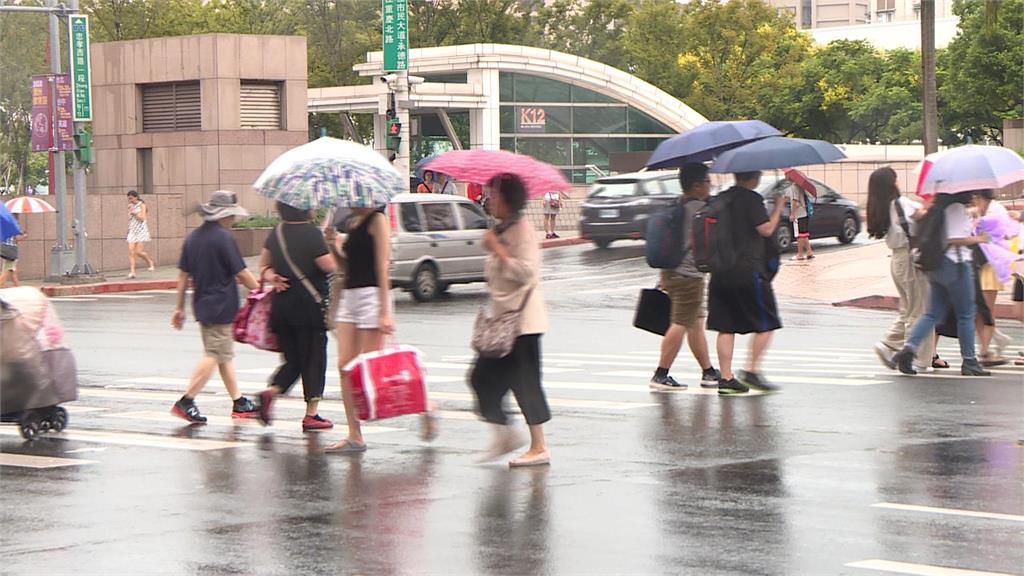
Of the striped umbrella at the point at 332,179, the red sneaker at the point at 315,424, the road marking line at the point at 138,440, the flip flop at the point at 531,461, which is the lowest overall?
the road marking line at the point at 138,440

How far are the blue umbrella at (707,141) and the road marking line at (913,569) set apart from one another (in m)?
6.63

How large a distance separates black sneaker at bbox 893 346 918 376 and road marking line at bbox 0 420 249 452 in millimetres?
6197

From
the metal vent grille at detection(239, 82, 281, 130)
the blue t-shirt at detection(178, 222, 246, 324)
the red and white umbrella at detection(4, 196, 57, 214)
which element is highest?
the metal vent grille at detection(239, 82, 281, 130)

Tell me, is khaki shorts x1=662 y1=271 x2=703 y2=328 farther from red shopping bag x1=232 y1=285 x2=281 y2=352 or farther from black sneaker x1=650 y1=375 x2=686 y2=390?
red shopping bag x1=232 y1=285 x2=281 y2=352

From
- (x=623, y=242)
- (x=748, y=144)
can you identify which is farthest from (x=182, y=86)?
(x=748, y=144)

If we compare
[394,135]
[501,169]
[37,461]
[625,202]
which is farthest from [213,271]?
[394,135]

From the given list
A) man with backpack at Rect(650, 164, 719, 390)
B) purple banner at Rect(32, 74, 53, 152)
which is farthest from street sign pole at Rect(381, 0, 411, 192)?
man with backpack at Rect(650, 164, 719, 390)

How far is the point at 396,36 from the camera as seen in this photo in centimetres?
4222

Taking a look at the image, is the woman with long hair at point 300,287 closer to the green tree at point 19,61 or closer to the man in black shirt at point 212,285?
the man in black shirt at point 212,285

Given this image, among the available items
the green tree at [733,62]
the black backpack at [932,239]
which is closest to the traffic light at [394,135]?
the black backpack at [932,239]

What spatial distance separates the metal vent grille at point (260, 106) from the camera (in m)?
40.0

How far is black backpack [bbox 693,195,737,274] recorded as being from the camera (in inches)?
484

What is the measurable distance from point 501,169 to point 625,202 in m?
24.7

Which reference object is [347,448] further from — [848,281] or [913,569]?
[848,281]
